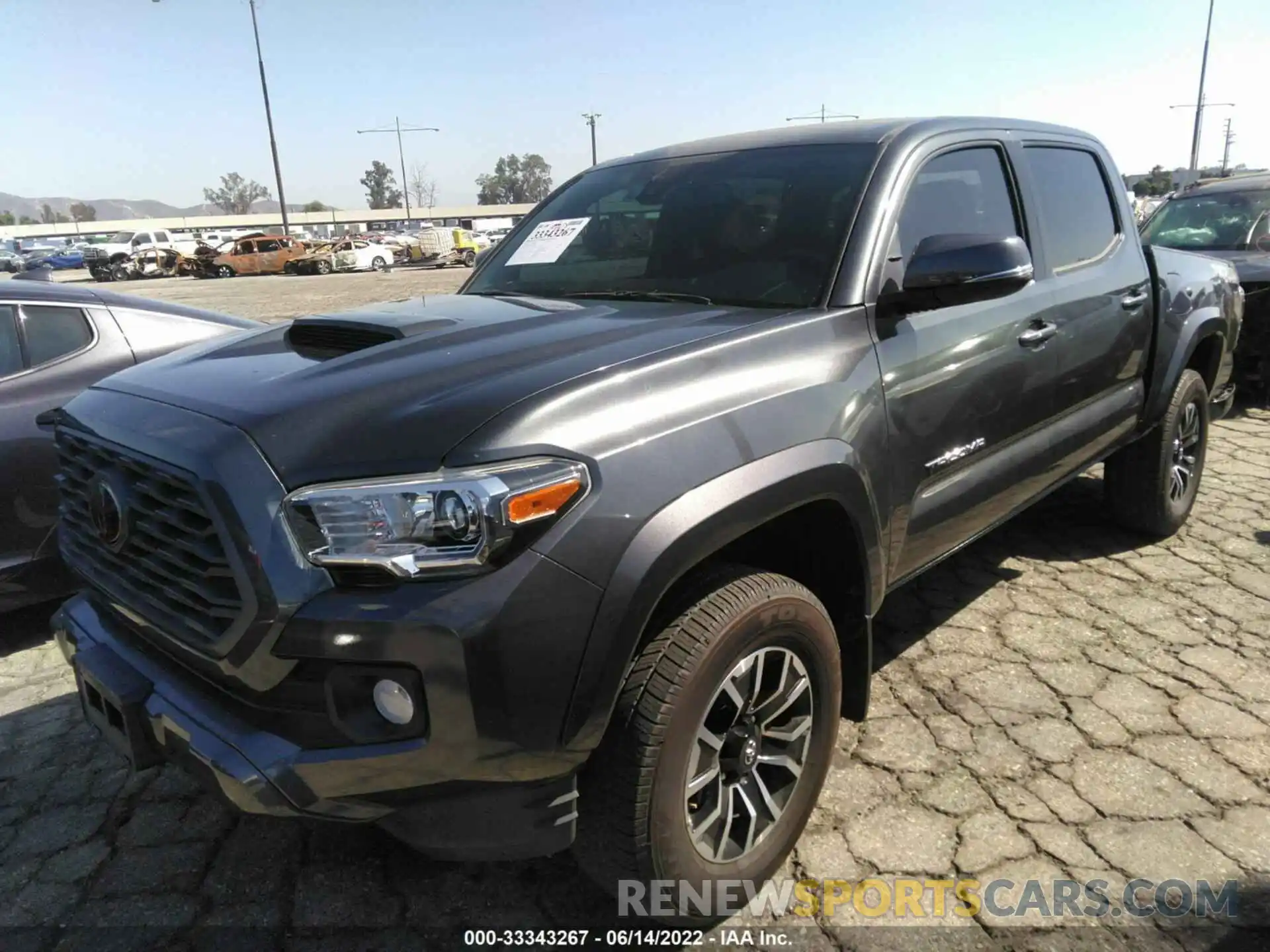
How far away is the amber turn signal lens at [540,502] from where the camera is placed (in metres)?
1.68

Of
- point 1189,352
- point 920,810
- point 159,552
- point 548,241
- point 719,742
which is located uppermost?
point 548,241

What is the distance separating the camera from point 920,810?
8.64 ft

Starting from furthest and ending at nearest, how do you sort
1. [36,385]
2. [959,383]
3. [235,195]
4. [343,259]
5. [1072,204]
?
1. [235,195]
2. [343,259]
3. [36,385]
4. [1072,204]
5. [959,383]

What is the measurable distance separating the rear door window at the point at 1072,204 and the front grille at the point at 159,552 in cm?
303

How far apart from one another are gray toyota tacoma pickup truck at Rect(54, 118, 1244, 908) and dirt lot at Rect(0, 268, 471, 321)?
42.3 ft

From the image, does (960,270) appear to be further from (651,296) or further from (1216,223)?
(1216,223)

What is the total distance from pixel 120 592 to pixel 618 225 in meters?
1.97

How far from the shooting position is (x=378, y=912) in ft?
7.54

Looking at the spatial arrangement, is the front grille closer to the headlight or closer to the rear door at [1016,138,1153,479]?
the headlight

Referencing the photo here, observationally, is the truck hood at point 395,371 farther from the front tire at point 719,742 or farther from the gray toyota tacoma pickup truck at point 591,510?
the front tire at point 719,742

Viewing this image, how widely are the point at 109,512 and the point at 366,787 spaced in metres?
0.92

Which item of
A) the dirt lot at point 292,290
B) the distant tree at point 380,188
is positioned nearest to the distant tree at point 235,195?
the distant tree at point 380,188

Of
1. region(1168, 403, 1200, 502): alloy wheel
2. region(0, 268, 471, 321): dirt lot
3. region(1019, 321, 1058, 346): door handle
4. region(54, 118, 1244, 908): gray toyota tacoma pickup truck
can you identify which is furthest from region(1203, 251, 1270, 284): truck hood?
region(0, 268, 471, 321): dirt lot

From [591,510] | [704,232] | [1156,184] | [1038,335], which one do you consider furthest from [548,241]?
[1156,184]
